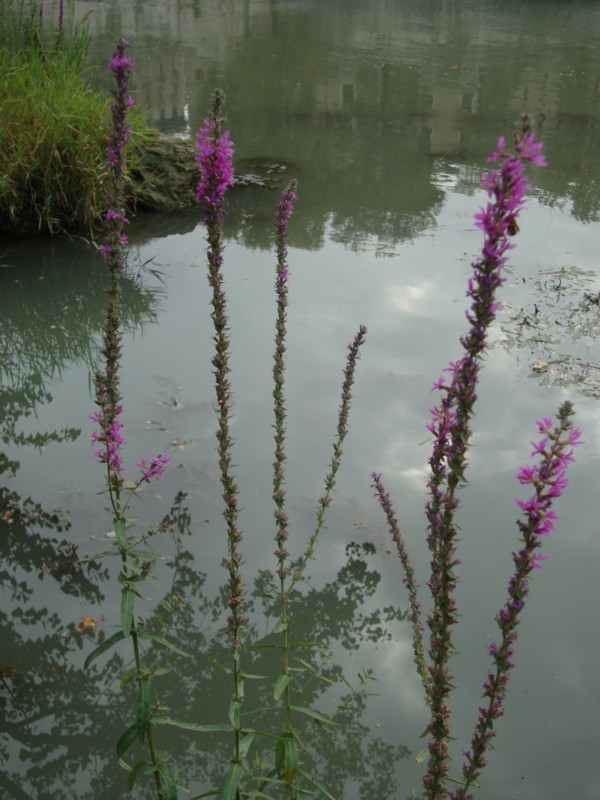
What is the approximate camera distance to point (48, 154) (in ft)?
21.2

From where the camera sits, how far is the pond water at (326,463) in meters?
2.84

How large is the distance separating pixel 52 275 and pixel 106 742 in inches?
167

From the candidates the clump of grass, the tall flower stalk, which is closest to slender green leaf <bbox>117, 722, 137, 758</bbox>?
the tall flower stalk

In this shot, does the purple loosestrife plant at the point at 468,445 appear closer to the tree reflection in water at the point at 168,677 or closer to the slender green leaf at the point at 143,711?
the slender green leaf at the point at 143,711

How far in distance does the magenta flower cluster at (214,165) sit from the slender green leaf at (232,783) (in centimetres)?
129

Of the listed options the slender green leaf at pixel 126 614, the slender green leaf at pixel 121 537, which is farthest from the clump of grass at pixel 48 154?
the slender green leaf at pixel 126 614

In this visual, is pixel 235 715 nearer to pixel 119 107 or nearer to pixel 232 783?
pixel 232 783

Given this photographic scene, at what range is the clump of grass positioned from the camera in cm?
640

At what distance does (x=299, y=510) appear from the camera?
12.6 ft

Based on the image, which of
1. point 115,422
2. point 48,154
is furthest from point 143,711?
point 48,154

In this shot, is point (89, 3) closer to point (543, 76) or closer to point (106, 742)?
point (543, 76)

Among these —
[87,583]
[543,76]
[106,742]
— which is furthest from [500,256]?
[543,76]

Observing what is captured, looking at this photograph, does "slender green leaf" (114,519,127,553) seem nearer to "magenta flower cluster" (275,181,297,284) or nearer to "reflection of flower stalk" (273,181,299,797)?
"reflection of flower stalk" (273,181,299,797)

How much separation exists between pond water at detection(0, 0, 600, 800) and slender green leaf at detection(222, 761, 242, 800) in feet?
2.48
